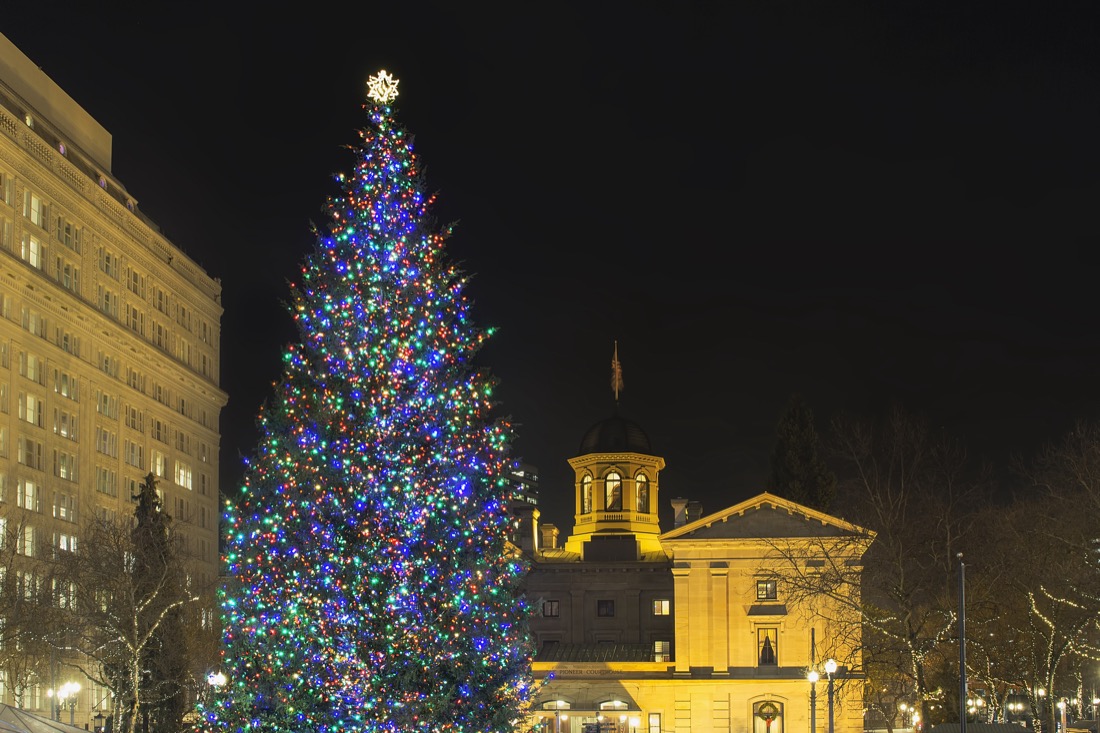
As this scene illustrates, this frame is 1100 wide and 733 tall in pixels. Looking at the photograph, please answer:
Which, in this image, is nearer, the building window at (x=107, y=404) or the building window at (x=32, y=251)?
the building window at (x=32, y=251)

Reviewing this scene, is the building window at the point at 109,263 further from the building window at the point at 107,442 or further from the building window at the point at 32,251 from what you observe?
the building window at the point at 107,442

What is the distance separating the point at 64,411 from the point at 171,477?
2392 cm

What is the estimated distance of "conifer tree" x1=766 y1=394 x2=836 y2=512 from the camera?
105750 millimetres

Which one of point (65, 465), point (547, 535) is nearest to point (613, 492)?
point (547, 535)

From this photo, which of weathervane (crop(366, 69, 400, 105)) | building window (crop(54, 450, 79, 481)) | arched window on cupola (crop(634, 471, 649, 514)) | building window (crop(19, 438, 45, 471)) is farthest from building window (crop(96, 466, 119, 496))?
weathervane (crop(366, 69, 400, 105))

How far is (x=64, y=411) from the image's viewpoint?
112 metres

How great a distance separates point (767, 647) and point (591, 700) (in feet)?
37.4

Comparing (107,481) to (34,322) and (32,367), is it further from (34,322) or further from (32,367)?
(34,322)

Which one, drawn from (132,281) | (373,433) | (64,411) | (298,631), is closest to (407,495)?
(373,433)

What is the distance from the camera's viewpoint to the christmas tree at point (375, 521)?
3219 cm

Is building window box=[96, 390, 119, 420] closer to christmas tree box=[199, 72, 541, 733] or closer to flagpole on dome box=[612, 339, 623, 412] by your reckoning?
flagpole on dome box=[612, 339, 623, 412]

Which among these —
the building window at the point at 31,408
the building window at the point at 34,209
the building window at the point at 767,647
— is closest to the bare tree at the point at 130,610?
the building window at the point at 31,408

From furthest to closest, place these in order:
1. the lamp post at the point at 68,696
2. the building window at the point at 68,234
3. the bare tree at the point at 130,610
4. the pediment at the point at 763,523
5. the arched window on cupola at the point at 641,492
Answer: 1. the building window at the point at 68,234
2. the arched window on cupola at the point at 641,492
3. the pediment at the point at 763,523
4. the lamp post at the point at 68,696
5. the bare tree at the point at 130,610

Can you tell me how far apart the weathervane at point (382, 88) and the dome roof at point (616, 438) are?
73.6 metres
